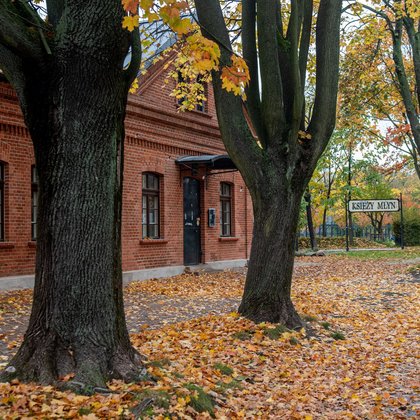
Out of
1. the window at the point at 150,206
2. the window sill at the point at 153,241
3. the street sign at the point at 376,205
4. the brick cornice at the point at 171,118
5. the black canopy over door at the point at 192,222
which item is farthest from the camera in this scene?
the street sign at the point at 376,205

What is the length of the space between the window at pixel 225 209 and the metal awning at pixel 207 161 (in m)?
1.99

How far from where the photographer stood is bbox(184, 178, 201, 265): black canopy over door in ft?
60.5

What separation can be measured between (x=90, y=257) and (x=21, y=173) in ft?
28.7

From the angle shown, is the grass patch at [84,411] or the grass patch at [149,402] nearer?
the grass patch at [84,411]

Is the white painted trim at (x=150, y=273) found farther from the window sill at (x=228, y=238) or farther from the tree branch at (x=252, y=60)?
the tree branch at (x=252, y=60)

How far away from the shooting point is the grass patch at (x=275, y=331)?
788 cm

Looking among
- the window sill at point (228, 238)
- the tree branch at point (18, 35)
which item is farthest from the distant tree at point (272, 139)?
the window sill at point (228, 238)

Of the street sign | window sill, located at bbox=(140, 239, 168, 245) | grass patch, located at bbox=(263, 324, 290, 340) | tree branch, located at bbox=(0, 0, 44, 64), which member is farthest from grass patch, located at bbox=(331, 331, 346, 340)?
the street sign

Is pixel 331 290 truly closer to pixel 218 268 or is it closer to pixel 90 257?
pixel 218 268

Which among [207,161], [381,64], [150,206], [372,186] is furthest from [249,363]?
[372,186]

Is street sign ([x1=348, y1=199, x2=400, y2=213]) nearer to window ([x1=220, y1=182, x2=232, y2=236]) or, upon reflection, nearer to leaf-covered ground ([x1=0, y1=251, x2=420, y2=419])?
window ([x1=220, y1=182, x2=232, y2=236])

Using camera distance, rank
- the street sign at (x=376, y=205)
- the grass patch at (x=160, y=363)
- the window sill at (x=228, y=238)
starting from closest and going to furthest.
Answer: the grass patch at (x=160, y=363) < the window sill at (x=228, y=238) < the street sign at (x=376, y=205)

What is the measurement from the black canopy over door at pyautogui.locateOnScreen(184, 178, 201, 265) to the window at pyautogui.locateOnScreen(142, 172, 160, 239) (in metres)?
1.41

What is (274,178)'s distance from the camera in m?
8.58
